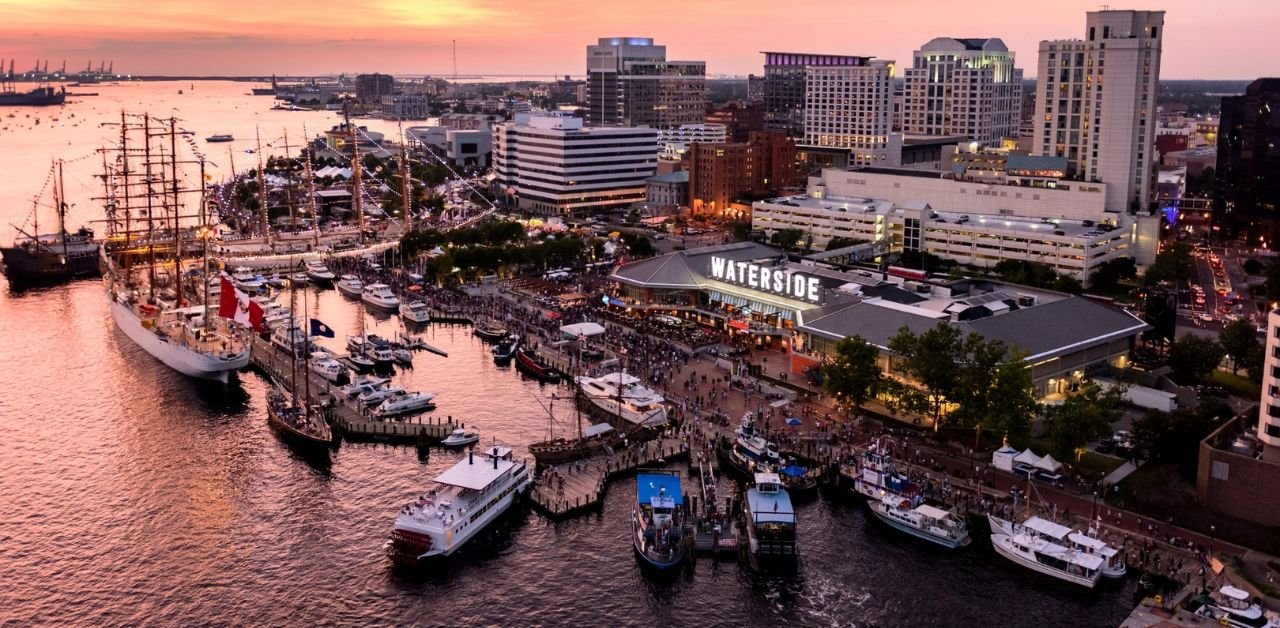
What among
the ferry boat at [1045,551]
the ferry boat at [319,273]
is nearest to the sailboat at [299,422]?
the ferry boat at [1045,551]

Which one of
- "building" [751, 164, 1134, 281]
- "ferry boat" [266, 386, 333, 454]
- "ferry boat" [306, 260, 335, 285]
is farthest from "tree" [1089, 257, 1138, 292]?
"ferry boat" [306, 260, 335, 285]

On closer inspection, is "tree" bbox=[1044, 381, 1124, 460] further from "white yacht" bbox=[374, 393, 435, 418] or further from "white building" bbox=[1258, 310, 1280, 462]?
"white yacht" bbox=[374, 393, 435, 418]

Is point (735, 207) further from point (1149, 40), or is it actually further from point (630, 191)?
point (1149, 40)

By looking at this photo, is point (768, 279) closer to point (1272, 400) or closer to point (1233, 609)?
point (1272, 400)

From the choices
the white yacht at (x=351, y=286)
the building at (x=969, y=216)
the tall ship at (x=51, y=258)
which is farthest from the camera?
the tall ship at (x=51, y=258)

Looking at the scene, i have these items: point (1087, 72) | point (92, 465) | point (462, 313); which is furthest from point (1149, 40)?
point (92, 465)

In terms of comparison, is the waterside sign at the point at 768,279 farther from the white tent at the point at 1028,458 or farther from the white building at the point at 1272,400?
the white building at the point at 1272,400

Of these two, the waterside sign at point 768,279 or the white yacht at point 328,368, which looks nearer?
the white yacht at point 328,368
